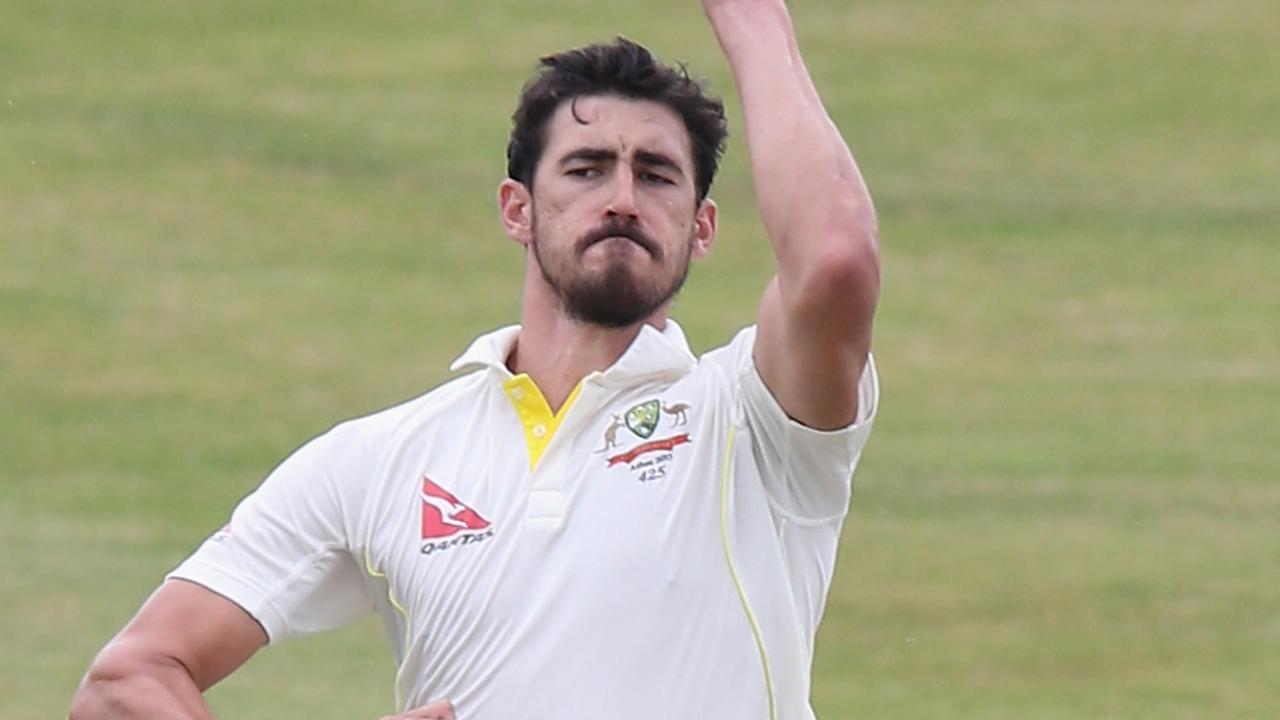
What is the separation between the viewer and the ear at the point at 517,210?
5.11 meters

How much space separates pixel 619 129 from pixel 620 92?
0.42ft

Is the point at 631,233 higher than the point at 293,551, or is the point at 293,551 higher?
the point at 631,233

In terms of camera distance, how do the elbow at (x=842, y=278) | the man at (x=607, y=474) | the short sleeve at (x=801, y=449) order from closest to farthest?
the elbow at (x=842, y=278) → the man at (x=607, y=474) → the short sleeve at (x=801, y=449)

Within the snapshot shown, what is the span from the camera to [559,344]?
5.07 meters

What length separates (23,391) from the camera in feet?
63.0

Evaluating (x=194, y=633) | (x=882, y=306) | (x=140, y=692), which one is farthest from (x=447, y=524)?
(x=882, y=306)

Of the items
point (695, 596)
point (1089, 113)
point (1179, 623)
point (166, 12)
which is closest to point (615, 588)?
point (695, 596)

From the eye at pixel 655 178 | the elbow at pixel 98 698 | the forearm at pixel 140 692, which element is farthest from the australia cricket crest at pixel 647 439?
the elbow at pixel 98 698

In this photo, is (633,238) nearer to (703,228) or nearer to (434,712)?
(703,228)

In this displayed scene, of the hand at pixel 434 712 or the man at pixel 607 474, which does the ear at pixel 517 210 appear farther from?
the hand at pixel 434 712

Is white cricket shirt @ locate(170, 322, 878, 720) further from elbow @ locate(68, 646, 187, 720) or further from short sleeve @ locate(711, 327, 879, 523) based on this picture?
elbow @ locate(68, 646, 187, 720)

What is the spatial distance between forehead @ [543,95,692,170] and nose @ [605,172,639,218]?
7cm

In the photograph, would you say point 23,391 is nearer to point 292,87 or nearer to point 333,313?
point 333,313

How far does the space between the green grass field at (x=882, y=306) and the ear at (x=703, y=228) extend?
275 inches
